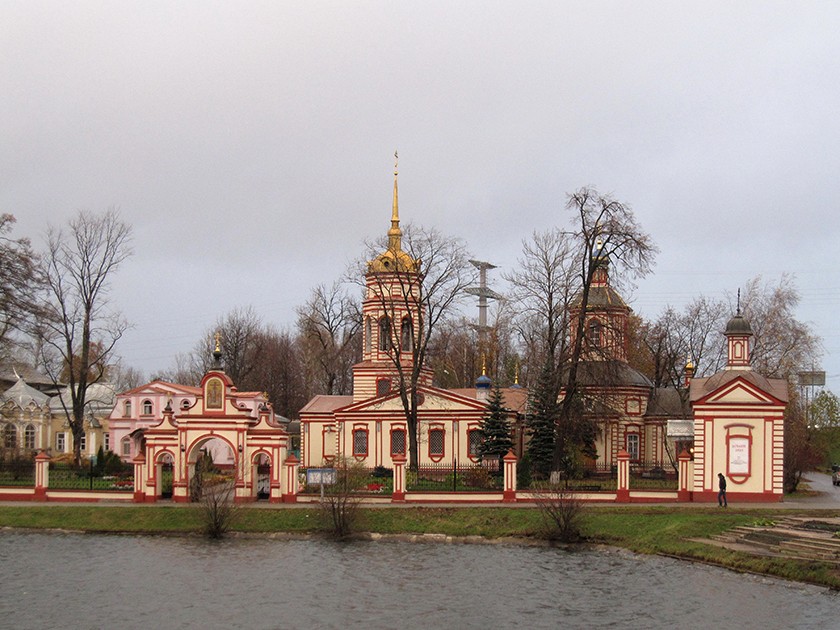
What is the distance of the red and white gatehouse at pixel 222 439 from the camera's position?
132 ft

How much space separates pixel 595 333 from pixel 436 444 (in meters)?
9.24

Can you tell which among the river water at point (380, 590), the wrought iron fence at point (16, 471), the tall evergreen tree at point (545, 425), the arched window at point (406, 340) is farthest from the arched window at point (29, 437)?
the river water at point (380, 590)

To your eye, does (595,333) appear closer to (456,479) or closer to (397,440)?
(397,440)

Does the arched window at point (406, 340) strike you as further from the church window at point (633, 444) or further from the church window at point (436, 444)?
the church window at point (633, 444)

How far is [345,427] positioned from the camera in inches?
2136

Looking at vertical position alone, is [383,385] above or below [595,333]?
below

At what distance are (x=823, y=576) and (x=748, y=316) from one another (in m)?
32.0

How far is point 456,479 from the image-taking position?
43.1m

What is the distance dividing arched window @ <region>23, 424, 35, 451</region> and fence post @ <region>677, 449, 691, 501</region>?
40396 millimetres

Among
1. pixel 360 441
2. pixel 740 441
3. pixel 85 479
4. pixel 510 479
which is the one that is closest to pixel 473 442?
pixel 360 441

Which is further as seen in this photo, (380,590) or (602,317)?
(602,317)

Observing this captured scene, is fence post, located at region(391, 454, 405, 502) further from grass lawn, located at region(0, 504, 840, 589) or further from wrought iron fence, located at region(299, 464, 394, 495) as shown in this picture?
grass lawn, located at region(0, 504, 840, 589)

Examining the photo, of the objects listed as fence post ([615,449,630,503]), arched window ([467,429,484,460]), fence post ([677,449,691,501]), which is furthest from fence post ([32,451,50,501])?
fence post ([677,449,691,501])

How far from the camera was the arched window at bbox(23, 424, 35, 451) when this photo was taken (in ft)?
212
